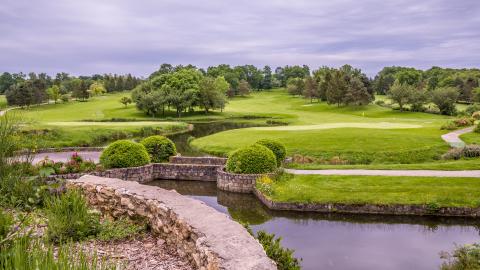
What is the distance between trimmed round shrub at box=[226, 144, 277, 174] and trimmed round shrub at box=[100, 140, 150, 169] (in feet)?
19.6

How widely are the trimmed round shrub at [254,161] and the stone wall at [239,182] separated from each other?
1.31ft

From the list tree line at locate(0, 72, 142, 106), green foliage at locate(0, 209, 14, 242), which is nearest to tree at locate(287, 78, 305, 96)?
tree line at locate(0, 72, 142, 106)

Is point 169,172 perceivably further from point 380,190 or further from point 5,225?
point 5,225

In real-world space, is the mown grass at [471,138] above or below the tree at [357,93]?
below

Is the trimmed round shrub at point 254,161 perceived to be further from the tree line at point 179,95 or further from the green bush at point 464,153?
the tree line at point 179,95

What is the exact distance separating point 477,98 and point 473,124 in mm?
39520

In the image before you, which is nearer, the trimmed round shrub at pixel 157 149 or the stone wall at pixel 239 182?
the stone wall at pixel 239 182

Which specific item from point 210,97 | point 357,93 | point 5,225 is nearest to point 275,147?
point 5,225

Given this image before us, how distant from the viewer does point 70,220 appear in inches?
309

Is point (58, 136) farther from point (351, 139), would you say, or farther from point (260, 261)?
point (260, 261)

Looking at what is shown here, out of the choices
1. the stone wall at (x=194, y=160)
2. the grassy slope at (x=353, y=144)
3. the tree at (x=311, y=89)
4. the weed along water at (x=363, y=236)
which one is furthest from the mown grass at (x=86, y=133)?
the tree at (x=311, y=89)

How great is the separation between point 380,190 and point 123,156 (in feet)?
45.7

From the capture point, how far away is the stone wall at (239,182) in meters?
20.6

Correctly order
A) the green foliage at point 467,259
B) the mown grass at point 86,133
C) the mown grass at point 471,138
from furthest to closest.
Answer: the mown grass at point 86,133 < the mown grass at point 471,138 < the green foliage at point 467,259
